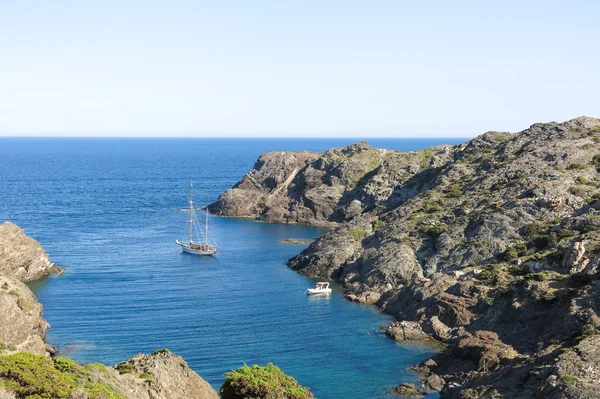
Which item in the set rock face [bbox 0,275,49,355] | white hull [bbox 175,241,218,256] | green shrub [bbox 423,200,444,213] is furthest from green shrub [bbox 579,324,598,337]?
white hull [bbox 175,241,218,256]

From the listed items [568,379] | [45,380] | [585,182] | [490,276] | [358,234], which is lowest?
[358,234]

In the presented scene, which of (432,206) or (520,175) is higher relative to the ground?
(520,175)

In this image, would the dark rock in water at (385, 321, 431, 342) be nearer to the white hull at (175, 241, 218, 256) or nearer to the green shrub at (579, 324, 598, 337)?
the green shrub at (579, 324, 598, 337)

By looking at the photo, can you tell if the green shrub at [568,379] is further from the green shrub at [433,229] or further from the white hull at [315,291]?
the green shrub at [433,229]

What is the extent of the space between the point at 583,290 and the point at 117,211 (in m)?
132

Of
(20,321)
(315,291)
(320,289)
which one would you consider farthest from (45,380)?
(320,289)

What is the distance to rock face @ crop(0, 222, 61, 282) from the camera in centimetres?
10056

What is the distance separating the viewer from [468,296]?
80750mm

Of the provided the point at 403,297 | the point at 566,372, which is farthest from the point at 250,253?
the point at 566,372

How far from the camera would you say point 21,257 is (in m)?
103

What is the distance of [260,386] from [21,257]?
6806cm

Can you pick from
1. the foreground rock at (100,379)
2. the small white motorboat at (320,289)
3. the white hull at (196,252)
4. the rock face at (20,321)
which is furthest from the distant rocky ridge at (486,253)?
the rock face at (20,321)

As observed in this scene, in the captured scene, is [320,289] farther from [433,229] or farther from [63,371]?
[63,371]

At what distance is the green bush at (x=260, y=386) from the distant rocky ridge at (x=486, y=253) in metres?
15.5
